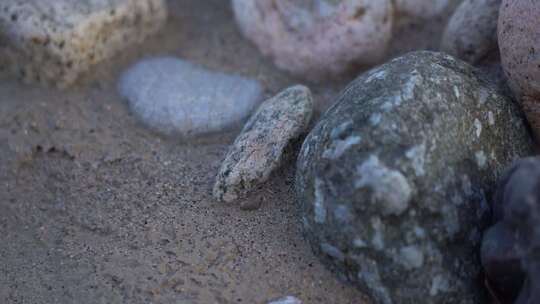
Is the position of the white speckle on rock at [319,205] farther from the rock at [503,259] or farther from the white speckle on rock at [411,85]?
the rock at [503,259]

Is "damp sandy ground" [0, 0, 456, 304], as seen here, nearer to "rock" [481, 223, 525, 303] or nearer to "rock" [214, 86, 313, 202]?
"rock" [214, 86, 313, 202]

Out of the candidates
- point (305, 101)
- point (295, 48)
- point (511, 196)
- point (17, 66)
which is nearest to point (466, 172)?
point (511, 196)

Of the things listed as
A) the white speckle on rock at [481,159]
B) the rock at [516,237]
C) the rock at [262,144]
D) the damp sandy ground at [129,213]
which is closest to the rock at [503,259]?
the rock at [516,237]

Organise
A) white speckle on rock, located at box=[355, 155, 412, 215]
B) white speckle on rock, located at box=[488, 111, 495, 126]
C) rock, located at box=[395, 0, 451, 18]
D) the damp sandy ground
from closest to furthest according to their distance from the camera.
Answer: white speckle on rock, located at box=[355, 155, 412, 215], the damp sandy ground, white speckle on rock, located at box=[488, 111, 495, 126], rock, located at box=[395, 0, 451, 18]

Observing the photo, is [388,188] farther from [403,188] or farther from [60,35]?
[60,35]

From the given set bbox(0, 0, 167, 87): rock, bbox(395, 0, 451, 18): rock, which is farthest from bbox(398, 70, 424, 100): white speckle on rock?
bbox(0, 0, 167, 87): rock

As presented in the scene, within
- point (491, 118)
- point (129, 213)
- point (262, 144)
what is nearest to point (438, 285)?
point (491, 118)
